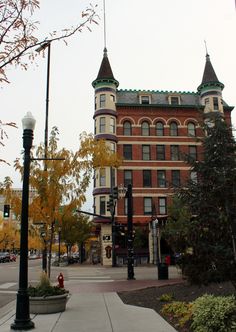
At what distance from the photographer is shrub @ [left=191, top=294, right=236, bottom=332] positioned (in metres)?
7.57

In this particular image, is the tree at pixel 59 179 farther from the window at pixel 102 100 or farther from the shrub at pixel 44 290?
the window at pixel 102 100

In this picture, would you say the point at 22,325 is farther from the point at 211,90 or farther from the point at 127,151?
the point at 211,90

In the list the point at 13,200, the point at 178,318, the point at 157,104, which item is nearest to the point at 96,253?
the point at 157,104

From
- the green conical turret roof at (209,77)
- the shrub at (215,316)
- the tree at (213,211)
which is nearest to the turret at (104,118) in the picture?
the green conical turret roof at (209,77)

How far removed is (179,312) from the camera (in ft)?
33.7

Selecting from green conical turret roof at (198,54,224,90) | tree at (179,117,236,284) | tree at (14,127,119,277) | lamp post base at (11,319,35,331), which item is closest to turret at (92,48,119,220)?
green conical turret roof at (198,54,224,90)

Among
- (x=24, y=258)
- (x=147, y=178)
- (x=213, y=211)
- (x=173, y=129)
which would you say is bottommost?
(x=24, y=258)

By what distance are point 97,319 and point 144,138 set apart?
39730 millimetres

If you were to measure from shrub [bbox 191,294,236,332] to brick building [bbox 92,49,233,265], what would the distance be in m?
37.3

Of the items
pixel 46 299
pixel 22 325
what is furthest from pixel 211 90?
pixel 22 325

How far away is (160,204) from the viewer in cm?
4784

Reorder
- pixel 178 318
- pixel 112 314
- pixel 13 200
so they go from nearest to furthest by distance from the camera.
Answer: pixel 178 318 → pixel 112 314 → pixel 13 200

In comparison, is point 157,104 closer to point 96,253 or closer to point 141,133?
point 141,133

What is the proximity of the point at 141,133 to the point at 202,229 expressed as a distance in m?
41.2
